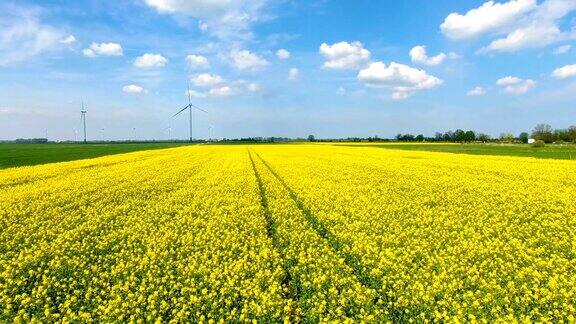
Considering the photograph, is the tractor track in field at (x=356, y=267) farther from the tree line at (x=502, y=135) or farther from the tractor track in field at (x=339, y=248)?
the tree line at (x=502, y=135)

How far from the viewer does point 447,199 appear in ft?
59.5

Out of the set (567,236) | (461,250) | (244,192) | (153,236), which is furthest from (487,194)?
(153,236)

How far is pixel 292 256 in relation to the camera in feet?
35.0

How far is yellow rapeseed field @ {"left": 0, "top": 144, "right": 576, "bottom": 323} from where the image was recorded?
7895 mm

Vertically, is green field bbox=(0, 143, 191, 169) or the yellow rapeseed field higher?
green field bbox=(0, 143, 191, 169)

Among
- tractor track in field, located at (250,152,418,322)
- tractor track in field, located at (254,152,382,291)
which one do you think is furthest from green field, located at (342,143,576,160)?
tractor track in field, located at (250,152,418,322)

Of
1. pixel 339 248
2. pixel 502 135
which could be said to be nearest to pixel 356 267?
pixel 339 248

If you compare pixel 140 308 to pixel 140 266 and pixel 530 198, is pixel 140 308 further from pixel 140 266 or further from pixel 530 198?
pixel 530 198

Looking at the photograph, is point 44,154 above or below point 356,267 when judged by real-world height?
above

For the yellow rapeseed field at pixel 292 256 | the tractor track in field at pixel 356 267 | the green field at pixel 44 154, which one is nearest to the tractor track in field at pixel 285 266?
the yellow rapeseed field at pixel 292 256

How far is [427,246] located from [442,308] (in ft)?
12.3

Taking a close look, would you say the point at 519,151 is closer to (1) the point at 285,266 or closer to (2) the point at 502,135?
(1) the point at 285,266

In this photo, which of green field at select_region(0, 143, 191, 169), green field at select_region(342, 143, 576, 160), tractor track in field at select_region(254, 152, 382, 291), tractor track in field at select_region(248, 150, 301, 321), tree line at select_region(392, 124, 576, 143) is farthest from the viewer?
tree line at select_region(392, 124, 576, 143)

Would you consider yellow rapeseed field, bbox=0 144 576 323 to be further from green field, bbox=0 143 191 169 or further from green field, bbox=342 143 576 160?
green field, bbox=342 143 576 160
